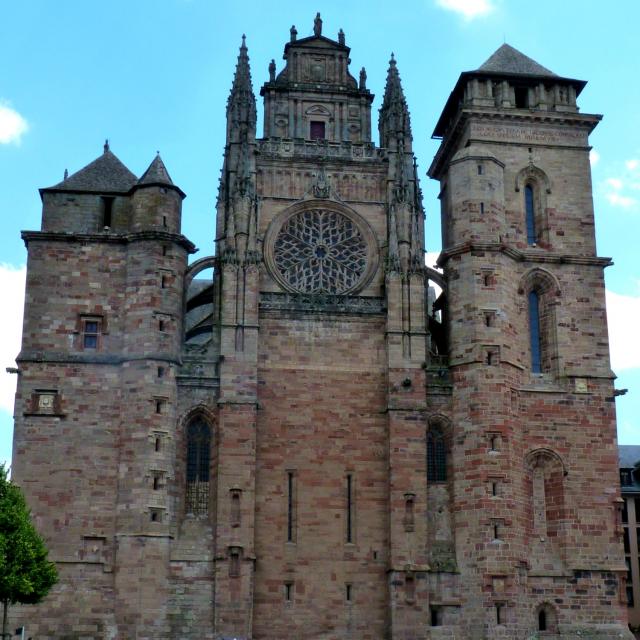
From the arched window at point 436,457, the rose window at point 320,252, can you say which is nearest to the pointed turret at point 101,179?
the rose window at point 320,252

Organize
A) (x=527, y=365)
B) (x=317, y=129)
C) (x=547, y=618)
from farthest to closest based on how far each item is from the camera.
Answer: (x=317, y=129) → (x=527, y=365) → (x=547, y=618)

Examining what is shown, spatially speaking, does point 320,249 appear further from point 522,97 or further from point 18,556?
point 18,556

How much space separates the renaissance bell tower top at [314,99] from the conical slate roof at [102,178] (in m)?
6.22

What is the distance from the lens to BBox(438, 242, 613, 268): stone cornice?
45.0 metres

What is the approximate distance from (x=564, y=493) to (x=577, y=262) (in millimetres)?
9561

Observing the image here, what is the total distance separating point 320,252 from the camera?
45.9 metres

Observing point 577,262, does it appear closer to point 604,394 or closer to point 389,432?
point 604,394

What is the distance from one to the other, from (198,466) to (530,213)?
17.4 meters

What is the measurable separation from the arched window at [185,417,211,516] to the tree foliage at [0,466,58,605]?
22.9 ft

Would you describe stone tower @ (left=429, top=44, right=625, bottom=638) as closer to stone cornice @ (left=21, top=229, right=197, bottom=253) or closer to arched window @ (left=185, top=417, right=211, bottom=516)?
arched window @ (left=185, top=417, right=211, bottom=516)

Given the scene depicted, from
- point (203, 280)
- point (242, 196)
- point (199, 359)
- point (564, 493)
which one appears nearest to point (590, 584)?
point (564, 493)

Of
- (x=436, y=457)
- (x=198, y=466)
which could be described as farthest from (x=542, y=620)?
(x=198, y=466)

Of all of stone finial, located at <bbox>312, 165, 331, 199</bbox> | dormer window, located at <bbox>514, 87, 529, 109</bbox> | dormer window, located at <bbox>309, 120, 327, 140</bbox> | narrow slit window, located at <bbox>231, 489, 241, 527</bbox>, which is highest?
dormer window, located at <bbox>514, 87, 529, 109</bbox>

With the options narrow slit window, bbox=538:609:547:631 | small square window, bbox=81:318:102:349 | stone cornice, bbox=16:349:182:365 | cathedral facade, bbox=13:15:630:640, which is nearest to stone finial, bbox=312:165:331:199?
cathedral facade, bbox=13:15:630:640
